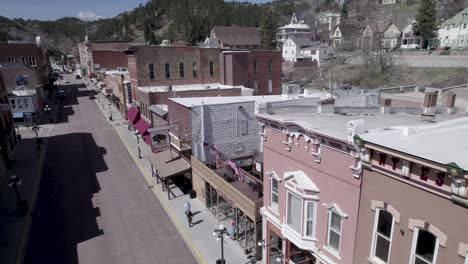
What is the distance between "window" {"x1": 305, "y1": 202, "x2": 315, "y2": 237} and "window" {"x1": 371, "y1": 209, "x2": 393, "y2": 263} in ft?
8.51

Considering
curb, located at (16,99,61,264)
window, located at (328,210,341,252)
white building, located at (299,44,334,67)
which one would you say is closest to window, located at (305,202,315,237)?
window, located at (328,210,341,252)

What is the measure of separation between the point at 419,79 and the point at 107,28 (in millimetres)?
191251

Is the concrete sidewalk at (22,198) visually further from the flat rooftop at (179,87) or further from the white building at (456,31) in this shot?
the white building at (456,31)

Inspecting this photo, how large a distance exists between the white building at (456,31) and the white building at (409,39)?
21.7 ft

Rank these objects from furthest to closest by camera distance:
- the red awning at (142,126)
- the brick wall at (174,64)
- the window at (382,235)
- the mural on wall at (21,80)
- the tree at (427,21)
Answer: the tree at (427,21) → the mural on wall at (21,80) → the brick wall at (174,64) → the red awning at (142,126) → the window at (382,235)

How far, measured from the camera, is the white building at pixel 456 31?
71.7m

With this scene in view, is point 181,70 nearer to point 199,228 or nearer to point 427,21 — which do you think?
point 199,228

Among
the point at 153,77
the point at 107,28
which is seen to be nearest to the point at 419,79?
the point at 153,77

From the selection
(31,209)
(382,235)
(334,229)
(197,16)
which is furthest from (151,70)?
(197,16)

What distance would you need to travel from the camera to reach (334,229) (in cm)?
1114

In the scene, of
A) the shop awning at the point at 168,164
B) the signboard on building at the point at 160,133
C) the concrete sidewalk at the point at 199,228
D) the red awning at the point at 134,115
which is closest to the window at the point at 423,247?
the concrete sidewalk at the point at 199,228

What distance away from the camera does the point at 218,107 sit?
24.2 meters

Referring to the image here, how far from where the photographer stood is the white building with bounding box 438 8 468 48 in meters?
71.7

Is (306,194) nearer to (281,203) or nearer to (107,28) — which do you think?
(281,203)
